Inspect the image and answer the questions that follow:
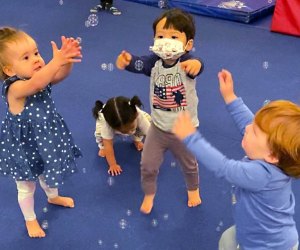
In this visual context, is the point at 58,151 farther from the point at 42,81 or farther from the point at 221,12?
the point at 221,12

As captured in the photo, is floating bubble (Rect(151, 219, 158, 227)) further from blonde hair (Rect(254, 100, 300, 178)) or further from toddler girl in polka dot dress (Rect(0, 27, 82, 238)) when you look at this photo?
blonde hair (Rect(254, 100, 300, 178))

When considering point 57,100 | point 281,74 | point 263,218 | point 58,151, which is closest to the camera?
point 263,218

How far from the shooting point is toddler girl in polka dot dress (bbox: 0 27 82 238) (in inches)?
60.5

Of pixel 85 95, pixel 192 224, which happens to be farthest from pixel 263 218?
pixel 85 95

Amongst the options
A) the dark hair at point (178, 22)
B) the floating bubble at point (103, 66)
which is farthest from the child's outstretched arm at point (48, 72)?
the floating bubble at point (103, 66)

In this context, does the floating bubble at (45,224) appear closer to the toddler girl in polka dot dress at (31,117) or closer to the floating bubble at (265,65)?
the toddler girl in polka dot dress at (31,117)

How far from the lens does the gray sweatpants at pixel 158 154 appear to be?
72.0 inches

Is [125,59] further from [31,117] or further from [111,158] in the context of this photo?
[111,158]

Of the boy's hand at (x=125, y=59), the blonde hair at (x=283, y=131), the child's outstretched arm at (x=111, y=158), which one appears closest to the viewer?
the blonde hair at (x=283, y=131)

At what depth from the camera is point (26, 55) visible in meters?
1.56

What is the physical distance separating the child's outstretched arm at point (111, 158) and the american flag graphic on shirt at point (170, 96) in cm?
56

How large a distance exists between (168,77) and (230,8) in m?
2.38

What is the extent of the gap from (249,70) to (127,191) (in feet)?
4.76

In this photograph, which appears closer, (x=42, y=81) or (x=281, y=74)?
(x=42, y=81)
